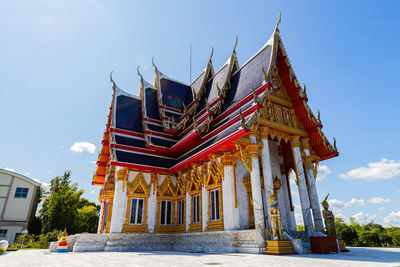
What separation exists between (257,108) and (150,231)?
8498mm

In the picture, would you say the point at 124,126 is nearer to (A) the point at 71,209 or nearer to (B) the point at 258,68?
(B) the point at 258,68

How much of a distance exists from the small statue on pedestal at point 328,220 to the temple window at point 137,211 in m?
8.68

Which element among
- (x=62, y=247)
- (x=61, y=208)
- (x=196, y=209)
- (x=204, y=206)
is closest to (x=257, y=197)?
(x=204, y=206)

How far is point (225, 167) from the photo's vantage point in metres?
10.1

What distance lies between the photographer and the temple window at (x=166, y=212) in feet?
42.9

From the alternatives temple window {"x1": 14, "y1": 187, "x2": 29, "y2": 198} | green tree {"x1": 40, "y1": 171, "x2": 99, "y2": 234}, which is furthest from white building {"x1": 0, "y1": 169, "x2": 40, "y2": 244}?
green tree {"x1": 40, "y1": 171, "x2": 99, "y2": 234}

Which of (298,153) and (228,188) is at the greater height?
(298,153)

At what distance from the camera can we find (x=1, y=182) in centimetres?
2531

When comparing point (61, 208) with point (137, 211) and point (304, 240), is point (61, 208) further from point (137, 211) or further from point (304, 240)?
point (304, 240)

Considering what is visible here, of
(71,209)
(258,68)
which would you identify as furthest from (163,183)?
(71,209)

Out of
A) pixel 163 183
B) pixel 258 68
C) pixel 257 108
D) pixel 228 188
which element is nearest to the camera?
pixel 257 108

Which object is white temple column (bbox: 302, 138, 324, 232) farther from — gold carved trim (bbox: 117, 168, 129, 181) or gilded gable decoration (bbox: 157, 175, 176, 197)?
gold carved trim (bbox: 117, 168, 129, 181)

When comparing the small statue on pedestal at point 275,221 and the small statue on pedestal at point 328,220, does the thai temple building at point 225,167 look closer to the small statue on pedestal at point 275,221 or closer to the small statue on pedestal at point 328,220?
the small statue on pedestal at point 275,221

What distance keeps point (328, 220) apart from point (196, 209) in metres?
5.84
